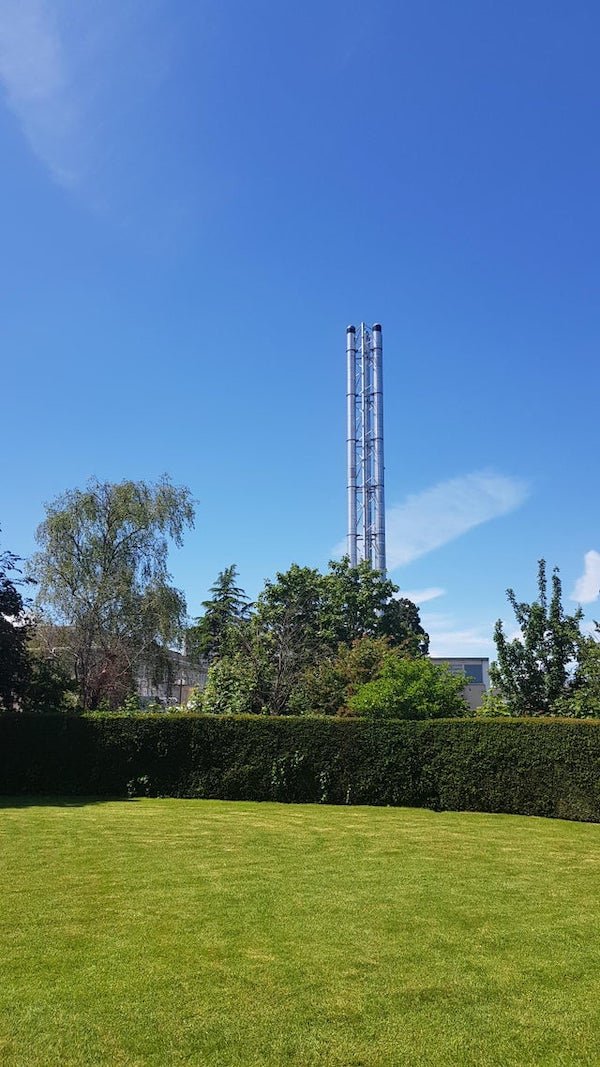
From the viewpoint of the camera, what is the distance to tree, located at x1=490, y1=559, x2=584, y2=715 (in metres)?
21.0

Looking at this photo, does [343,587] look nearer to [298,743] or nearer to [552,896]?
[298,743]

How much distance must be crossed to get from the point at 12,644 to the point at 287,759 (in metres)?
8.04

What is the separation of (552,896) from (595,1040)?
158 inches

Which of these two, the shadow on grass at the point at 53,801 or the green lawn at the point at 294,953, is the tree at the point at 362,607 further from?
the green lawn at the point at 294,953

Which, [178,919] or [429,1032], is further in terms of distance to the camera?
[178,919]

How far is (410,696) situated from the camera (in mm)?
21406

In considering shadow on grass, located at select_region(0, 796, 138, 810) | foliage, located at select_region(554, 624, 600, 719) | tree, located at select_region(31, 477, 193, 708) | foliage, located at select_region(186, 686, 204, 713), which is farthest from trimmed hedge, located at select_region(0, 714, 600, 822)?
tree, located at select_region(31, 477, 193, 708)

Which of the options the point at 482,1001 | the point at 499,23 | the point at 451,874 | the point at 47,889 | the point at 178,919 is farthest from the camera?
the point at 499,23

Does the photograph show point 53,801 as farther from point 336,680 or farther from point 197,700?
point 336,680

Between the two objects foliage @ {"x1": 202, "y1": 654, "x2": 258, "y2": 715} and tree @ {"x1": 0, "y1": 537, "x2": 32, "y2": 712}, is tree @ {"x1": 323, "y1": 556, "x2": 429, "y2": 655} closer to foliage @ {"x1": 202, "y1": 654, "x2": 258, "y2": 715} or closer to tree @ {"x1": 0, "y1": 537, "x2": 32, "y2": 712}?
foliage @ {"x1": 202, "y1": 654, "x2": 258, "y2": 715}

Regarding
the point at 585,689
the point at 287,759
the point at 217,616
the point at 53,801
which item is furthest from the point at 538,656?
the point at 217,616

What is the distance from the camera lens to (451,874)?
9133mm

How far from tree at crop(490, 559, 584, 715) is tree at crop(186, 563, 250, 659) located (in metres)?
23.5

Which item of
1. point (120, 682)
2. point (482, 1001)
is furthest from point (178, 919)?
point (120, 682)
